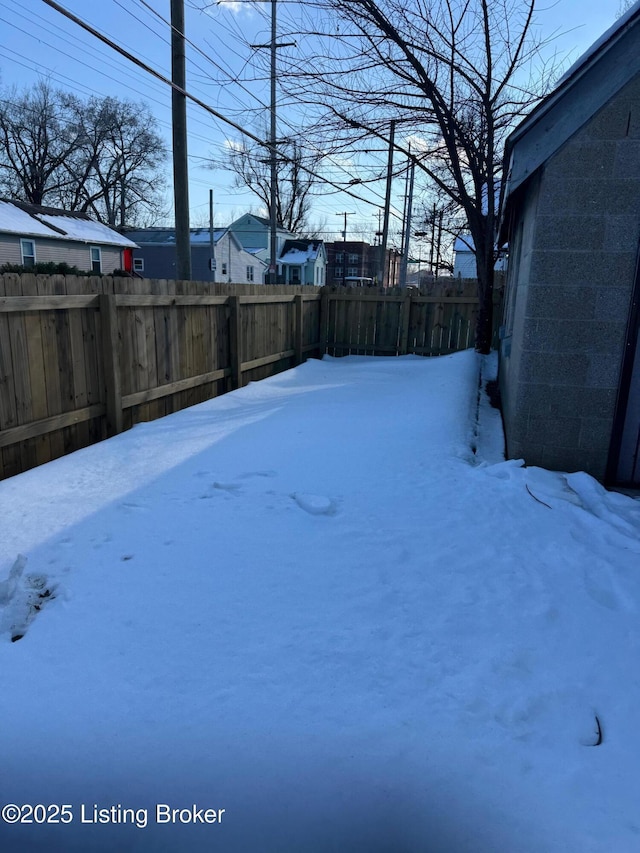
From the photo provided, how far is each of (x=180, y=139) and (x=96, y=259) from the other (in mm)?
20378

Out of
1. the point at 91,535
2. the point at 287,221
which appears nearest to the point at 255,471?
the point at 91,535

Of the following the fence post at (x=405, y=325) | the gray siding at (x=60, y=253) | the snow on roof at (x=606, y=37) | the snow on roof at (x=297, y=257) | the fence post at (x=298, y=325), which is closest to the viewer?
the snow on roof at (x=606, y=37)

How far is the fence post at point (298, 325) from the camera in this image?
1085 centimetres

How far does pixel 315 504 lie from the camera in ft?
13.0

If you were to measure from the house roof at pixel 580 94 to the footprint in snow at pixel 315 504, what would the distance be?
294 centimetres

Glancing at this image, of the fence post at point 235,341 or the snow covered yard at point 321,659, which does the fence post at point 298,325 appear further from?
the snow covered yard at point 321,659

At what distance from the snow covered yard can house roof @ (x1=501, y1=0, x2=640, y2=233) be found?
97.0 inches

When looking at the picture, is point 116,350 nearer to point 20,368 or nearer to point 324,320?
point 20,368

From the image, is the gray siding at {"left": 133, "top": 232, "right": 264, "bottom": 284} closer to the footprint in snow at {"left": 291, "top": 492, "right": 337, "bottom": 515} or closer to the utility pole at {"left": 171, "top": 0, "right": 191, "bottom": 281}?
the utility pole at {"left": 171, "top": 0, "right": 191, "bottom": 281}

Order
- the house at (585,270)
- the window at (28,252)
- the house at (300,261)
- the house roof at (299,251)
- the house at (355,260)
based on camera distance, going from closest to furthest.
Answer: the house at (585,270) → the window at (28,252) → the house roof at (299,251) → the house at (300,261) → the house at (355,260)

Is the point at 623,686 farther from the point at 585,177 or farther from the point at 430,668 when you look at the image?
the point at 585,177

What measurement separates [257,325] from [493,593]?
22.6ft

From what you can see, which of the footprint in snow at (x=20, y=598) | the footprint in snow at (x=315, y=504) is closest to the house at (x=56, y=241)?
the footprint in snow at (x=315, y=504)

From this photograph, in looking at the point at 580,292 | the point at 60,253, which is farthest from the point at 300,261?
the point at 580,292
